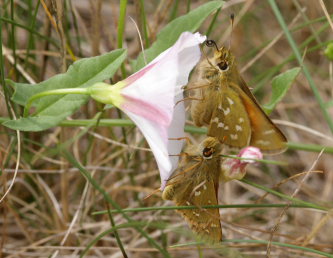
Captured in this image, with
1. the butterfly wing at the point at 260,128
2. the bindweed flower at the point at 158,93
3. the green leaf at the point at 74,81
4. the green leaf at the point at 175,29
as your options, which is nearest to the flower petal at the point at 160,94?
the bindweed flower at the point at 158,93

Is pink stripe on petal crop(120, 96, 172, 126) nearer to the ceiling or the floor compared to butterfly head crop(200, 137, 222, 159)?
nearer to the ceiling

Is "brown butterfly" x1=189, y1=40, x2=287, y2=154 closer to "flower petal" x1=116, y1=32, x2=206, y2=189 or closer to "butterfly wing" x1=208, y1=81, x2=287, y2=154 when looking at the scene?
"butterfly wing" x1=208, y1=81, x2=287, y2=154

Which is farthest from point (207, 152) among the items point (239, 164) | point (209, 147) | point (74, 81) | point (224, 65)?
point (74, 81)

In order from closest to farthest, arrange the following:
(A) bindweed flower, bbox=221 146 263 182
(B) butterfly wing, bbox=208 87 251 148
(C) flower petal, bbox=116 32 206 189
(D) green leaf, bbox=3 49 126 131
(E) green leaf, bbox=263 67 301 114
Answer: (C) flower petal, bbox=116 32 206 189 < (D) green leaf, bbox=3 49 126 131 < (A) bindweed flower, bbox=221 146 263 182 < (E) green leaf, bbox=263 67 301 114 < (B) butterfly wing, bbox=208 87 251 148

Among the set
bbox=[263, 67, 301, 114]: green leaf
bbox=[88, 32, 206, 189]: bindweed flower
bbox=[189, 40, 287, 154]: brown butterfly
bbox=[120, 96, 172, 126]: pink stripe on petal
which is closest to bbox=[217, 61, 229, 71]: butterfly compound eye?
bbox=[189, 40, 287, 154]: brown butterfly

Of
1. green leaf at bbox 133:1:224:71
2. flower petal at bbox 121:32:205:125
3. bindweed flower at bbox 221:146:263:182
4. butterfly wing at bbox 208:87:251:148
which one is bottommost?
bindweed flower at bbox 221:146:263:182

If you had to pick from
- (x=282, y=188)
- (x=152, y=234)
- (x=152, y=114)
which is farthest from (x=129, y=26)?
(x=152, y=114)

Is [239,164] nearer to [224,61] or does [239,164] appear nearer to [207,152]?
[207,152]
